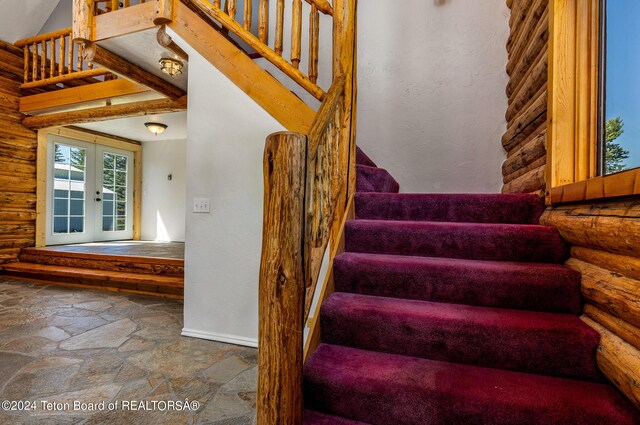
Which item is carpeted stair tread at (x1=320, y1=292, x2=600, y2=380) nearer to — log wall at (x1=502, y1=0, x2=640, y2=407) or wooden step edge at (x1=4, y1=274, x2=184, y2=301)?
log wall at (x1=502, y1=0, x2=640, y2=407)

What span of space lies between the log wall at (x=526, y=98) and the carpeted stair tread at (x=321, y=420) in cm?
175

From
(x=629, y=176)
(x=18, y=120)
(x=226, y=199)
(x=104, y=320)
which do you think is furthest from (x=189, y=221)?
(x=18, y=120)

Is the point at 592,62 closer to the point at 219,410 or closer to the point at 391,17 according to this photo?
the point at 391,17

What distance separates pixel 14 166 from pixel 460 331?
676cm

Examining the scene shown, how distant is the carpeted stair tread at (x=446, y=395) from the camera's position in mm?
1065

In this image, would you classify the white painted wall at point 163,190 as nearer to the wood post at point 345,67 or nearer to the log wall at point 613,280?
the wood post at point 345,67

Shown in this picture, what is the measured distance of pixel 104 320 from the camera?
2855 mm

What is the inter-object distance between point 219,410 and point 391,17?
3.95 metres

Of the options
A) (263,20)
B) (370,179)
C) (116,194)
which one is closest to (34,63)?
(116,194)

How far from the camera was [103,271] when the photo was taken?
14.0 ft

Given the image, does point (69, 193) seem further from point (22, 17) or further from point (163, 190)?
point (22, 17)

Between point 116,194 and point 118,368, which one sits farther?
point 116,194

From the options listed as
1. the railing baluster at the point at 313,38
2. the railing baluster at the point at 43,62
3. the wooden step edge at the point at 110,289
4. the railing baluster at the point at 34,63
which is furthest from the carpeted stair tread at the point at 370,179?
the railing baluster at the point at 34,63

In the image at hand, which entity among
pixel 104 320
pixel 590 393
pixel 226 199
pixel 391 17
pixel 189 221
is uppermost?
pixel 391 17
